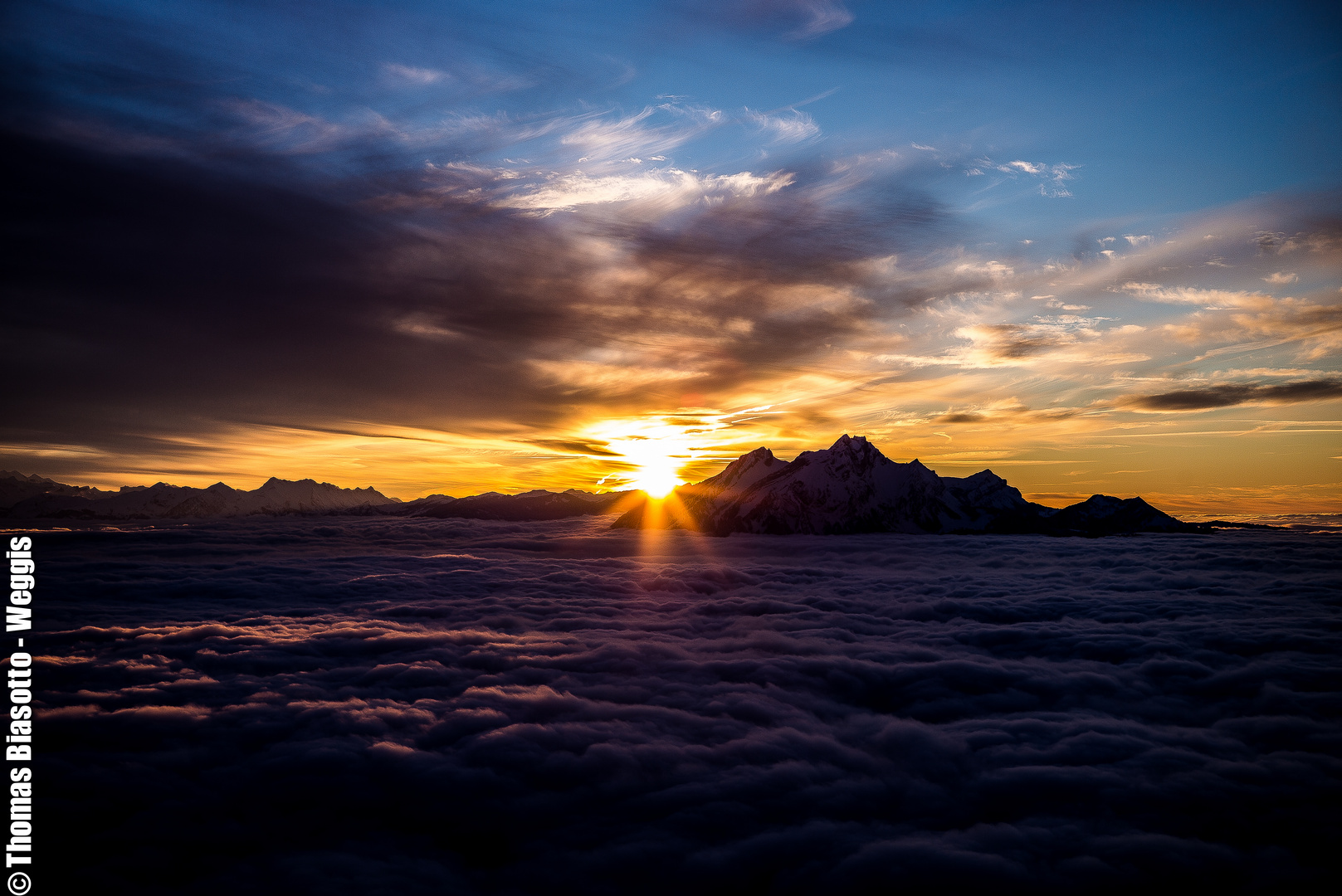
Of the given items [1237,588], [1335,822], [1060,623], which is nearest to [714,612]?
[1060,623]

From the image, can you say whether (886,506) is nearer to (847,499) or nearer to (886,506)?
(886,506)

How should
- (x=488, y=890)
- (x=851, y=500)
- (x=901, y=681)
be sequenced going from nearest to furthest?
(x=488, y=890) < (x=901, y=681) < (x=851, y=500)

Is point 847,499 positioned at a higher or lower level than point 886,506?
higher

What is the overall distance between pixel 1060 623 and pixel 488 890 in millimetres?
37410

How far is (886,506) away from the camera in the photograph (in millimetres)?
149625

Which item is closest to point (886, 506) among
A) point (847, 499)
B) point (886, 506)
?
point (886, 506)

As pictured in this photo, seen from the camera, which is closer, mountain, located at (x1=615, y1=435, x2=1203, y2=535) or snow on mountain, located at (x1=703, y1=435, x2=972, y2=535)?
mountain, located at (x1=615, y1=435, x2=1203, y2=535)

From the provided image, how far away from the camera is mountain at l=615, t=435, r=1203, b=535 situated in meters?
→ 147

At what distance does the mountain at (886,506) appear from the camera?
147000mm

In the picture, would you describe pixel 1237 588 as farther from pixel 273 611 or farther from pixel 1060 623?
pixel 273 611

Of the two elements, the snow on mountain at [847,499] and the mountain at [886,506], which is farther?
the snow on mountain at [847,499]

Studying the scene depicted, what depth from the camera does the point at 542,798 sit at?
516 inches

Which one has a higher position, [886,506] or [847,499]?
[847,499]

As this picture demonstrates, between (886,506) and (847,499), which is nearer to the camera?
(886,506)
